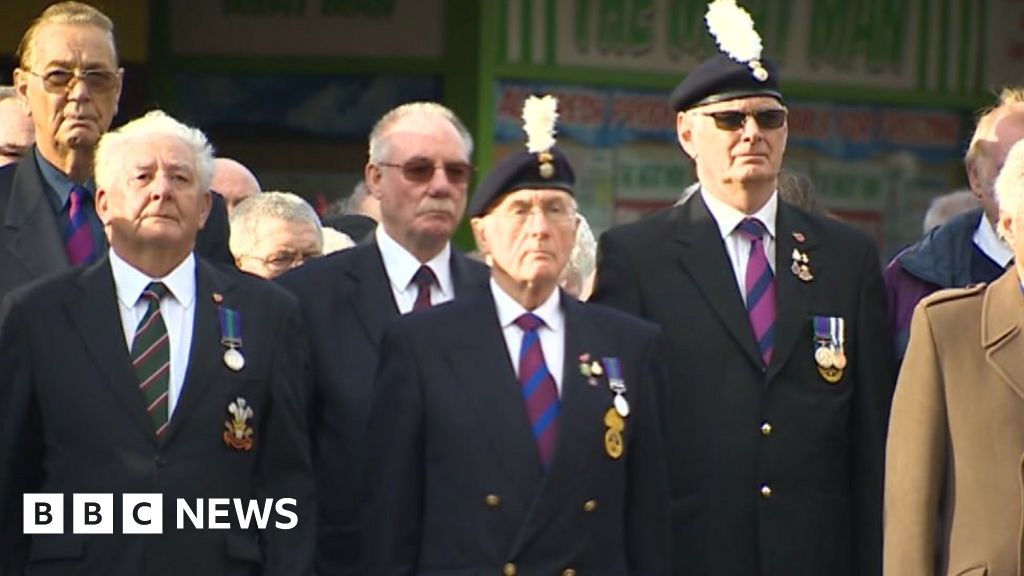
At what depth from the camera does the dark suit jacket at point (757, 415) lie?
8.41 meters

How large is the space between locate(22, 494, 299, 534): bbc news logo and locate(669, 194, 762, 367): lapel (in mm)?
1500

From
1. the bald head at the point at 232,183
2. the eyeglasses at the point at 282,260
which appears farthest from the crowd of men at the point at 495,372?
the bald head at the point at 232,183

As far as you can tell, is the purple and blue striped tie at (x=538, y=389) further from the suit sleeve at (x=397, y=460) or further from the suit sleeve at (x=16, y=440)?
the suit sleeve at (x=16, y=440)

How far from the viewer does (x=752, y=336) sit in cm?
847

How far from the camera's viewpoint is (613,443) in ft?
26.2

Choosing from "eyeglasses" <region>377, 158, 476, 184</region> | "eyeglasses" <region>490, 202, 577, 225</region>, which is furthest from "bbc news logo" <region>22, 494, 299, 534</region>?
"eyeglasses" <region>377, 158, 476, 184</region>

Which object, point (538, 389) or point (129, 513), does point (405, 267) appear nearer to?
point (538, 389)

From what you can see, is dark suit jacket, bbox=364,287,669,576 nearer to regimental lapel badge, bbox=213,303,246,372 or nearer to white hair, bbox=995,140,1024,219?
regimental lapel badge, bbox=213,303,246,372

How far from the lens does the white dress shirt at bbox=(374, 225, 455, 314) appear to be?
8711 millimetres

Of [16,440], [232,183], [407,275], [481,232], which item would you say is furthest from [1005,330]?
[232,183]

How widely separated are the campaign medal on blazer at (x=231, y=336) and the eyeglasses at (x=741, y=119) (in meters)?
1.50

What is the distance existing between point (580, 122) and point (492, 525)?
8643 mm

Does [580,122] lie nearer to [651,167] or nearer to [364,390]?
[651,167]

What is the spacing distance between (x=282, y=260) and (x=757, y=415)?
7.41 ft
